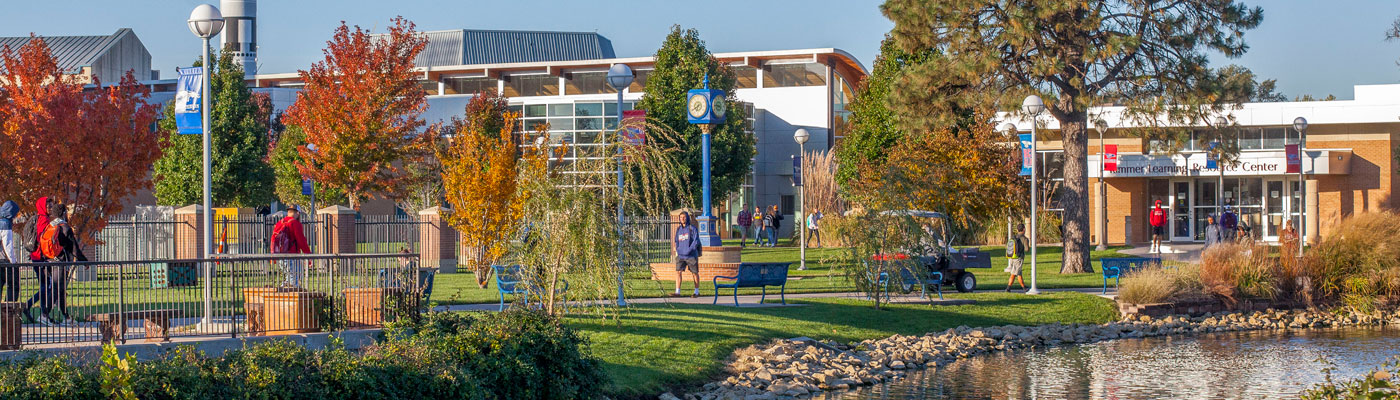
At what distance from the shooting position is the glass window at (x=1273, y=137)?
4847 centimetres

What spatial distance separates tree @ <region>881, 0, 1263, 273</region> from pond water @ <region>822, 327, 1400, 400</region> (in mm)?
10275

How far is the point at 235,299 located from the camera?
12688 mm

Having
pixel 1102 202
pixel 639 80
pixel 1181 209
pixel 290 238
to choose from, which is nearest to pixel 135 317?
pixel 290 238

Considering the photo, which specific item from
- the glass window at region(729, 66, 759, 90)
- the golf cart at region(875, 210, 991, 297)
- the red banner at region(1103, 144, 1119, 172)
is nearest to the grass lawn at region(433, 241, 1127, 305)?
the golf cart at region(875, 210, 991, 297)

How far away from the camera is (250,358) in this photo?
31.5 ft

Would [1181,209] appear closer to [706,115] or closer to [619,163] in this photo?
[706,115]

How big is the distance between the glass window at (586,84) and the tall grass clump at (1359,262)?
44493 millimetres

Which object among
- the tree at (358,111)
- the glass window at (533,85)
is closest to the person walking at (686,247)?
the tree at (358,111)

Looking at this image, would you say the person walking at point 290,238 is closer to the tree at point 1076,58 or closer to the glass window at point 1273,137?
the tree at point 1076,58

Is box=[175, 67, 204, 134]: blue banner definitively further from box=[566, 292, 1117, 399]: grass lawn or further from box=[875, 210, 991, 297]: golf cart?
box=[875, 210, 991, 297]: golf cart

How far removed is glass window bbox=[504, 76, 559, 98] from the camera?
67.1 m

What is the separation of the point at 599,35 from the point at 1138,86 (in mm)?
83696

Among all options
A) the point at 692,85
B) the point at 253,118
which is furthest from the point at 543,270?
the point at 253,118

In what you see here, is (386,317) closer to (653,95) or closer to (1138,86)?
(1138,86)
